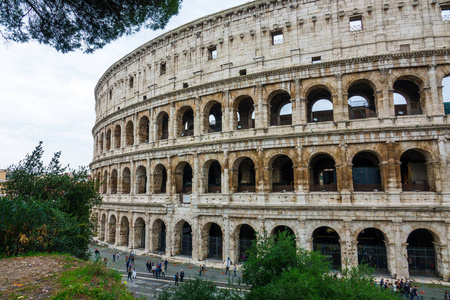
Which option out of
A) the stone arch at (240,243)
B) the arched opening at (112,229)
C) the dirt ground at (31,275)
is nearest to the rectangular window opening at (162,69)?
the arched opening at (112,229)

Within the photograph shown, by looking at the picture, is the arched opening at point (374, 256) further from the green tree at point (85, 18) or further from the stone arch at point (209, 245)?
the green tree at point (85, 18)

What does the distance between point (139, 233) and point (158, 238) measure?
244 cm

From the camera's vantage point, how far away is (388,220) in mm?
16500

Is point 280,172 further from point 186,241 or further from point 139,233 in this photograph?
point 139,233

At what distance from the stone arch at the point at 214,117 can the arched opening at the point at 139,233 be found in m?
10.7

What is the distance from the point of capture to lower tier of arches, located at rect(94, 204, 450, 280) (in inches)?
638

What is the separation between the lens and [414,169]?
18469mm

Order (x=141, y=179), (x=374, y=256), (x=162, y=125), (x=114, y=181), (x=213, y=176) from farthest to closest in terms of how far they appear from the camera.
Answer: (x=114, y=181) < (x=162, y=125) < (x=141, y=179) < (x=213, y=176) < (x=374, y=256)

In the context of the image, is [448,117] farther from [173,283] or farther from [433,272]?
[173,283]

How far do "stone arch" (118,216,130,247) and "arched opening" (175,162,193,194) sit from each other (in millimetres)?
6980

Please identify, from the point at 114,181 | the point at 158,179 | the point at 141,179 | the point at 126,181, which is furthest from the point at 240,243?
the point at 114,181

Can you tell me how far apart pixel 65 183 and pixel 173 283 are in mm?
8821

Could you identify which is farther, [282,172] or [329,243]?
[282,172]

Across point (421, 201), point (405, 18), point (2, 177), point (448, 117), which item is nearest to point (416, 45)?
point (405, 18)
